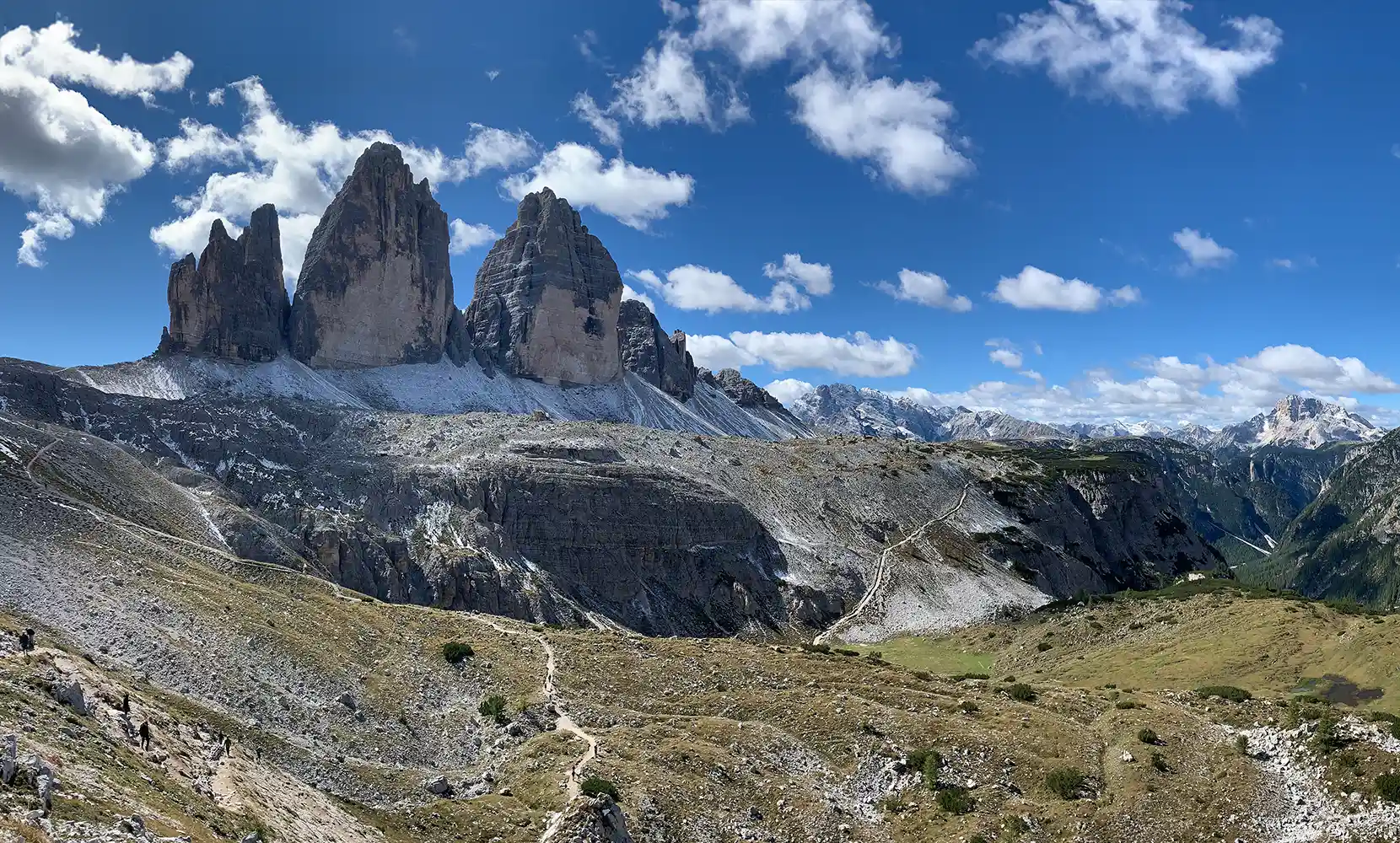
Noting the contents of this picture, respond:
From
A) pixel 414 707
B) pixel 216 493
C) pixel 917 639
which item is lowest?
pixel 917 639

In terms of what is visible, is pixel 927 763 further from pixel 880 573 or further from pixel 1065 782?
pixel 880 573

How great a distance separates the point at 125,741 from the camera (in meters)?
31.2

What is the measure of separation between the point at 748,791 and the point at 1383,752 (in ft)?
91.0

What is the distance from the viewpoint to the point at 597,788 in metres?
36.8

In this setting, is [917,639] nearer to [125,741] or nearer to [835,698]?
[835,698]

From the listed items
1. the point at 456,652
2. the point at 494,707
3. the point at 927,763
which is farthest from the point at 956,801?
the point at 456,652

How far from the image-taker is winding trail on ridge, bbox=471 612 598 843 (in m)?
34.9

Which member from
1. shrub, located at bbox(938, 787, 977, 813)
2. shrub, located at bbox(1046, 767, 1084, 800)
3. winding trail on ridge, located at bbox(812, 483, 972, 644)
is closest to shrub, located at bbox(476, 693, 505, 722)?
shrub, located at bbox(938, 787, 977, 813)

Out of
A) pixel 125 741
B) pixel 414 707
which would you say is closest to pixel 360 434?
pixel 414 707

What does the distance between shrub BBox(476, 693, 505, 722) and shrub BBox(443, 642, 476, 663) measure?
4775 mm

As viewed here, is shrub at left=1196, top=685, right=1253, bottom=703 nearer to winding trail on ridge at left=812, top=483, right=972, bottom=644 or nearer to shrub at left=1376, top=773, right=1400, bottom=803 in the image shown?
shrub at left=1376, top=773, right=1400, bottom=803

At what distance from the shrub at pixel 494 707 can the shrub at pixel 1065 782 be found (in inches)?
1062

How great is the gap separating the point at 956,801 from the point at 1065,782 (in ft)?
16.8

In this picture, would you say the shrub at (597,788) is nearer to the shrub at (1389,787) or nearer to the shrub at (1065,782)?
the shrub at (1065,782)
